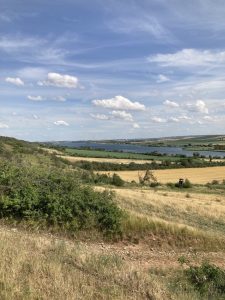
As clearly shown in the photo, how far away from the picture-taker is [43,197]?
13.0m

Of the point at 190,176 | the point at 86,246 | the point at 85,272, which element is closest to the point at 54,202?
the point at 86,246

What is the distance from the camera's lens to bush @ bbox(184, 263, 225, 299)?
28.4 feet

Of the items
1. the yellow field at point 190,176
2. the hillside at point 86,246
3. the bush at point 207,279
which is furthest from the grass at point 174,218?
the yellow field at point 190,176

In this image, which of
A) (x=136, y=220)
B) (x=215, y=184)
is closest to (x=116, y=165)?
(x=215, y=184)

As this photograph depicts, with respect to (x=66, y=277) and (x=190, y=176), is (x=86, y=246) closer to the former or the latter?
(x=66, y=277)

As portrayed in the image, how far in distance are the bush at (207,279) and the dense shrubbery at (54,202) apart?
13.5ft

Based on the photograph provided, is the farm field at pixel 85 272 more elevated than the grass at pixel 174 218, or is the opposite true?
the farm field at pixel 85 272

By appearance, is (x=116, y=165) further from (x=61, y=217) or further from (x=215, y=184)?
(x=61, y=217)

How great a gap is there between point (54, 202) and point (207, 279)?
5.34 metres

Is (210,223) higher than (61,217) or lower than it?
lower

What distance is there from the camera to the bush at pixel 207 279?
866cm

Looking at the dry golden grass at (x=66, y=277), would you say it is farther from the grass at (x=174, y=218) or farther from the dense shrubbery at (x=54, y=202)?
the grass at (x=174, y=218)

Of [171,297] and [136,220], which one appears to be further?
[136,220]

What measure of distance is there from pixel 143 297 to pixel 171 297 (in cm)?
40
